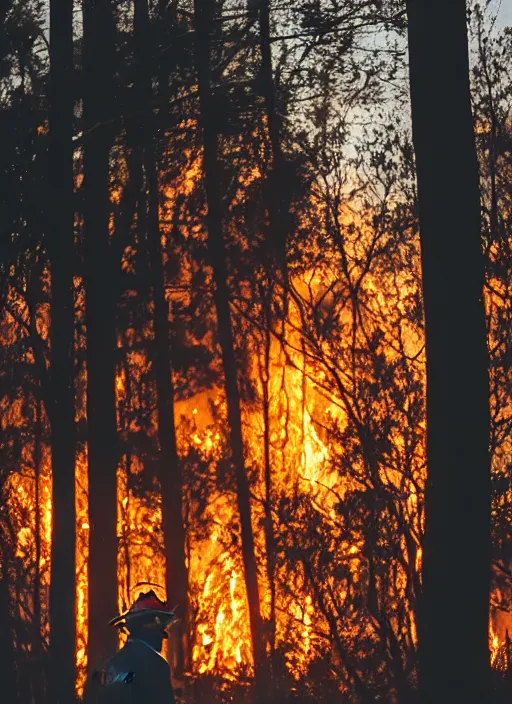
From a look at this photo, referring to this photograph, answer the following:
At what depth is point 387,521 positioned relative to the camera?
18.1 m

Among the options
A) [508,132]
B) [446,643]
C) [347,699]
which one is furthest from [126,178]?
[446,643]

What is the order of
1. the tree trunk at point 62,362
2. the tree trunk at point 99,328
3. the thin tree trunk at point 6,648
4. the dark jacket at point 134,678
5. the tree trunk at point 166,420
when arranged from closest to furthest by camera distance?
the dark jacket at point 134,678
the tree trunk at point 62,362
the thin tree trunk at point 6,648
the tree trunk at point 99,328
the tree trunk at point 166,420

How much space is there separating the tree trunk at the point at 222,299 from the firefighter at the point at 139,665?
38.2ft

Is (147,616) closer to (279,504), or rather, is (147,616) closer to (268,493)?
(279,504)

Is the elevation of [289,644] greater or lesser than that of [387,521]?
lesser

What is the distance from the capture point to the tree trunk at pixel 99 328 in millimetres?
14375

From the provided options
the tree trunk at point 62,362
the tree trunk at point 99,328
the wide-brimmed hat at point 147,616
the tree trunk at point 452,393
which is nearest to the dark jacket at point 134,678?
the wide-brimmed hat at point 147,616

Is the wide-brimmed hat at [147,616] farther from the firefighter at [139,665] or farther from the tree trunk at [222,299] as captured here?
the tree trunk at [222,299]

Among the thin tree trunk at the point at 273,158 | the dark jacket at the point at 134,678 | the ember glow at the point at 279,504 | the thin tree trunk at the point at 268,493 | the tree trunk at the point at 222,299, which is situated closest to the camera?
the dark jacket at the point at 134,678

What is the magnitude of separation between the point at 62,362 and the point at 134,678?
272 inches

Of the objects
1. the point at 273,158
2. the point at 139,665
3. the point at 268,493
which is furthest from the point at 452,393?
the point at 268,493

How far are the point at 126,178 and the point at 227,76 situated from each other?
271cm

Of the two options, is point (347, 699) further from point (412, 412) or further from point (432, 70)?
point (432, 70)

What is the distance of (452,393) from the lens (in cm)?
644
